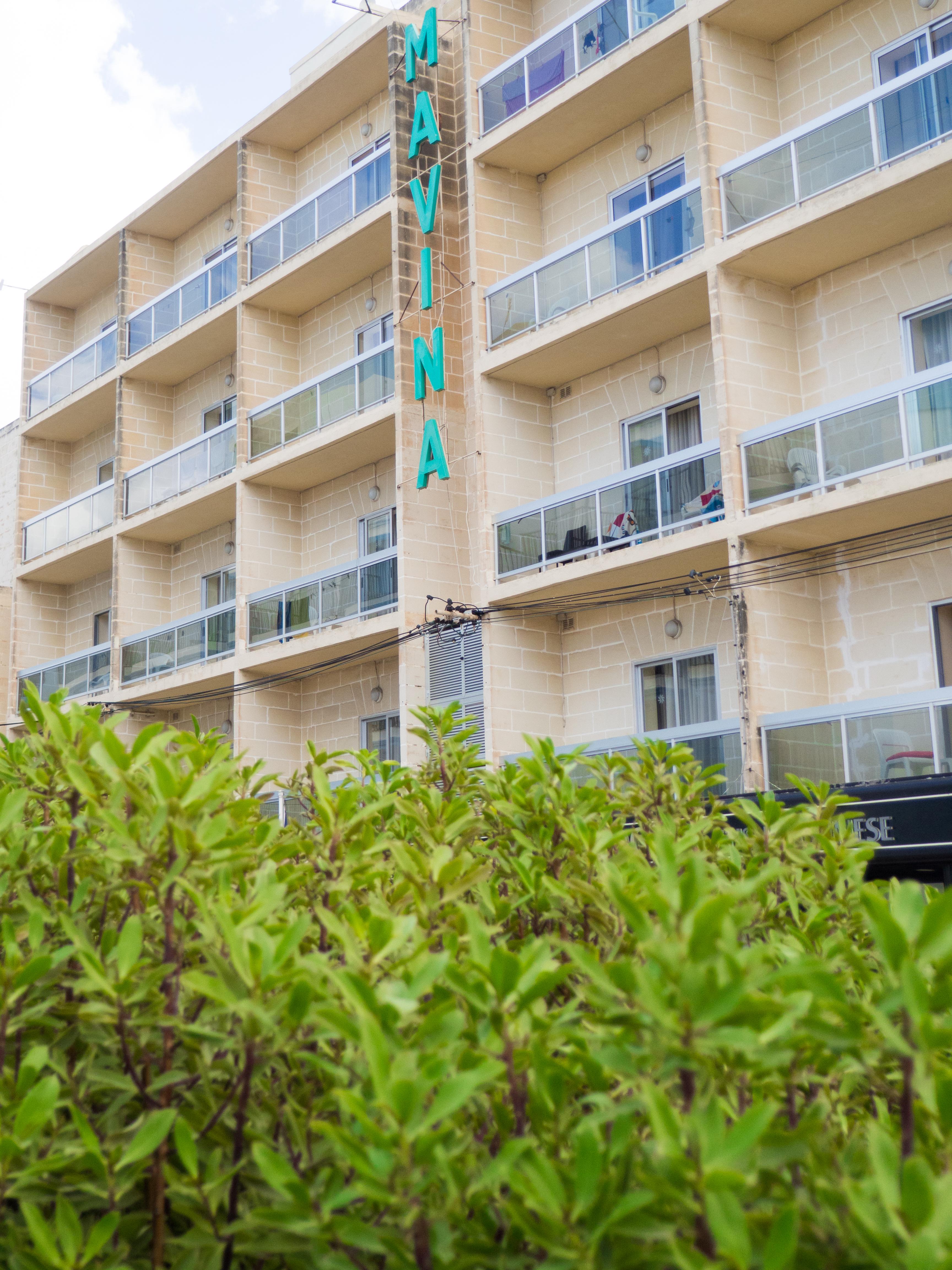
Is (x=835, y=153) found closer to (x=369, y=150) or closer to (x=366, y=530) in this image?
(x=366, y=530)

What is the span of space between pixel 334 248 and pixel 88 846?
67.0ft

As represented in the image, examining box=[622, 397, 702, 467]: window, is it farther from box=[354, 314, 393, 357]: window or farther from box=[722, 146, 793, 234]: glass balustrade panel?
box=[354, 314, 393, 357]: window

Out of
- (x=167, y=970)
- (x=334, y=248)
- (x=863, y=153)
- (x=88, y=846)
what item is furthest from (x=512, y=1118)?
(x=334, y=248)

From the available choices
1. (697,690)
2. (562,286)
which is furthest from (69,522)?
(697,690)

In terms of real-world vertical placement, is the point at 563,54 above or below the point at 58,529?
above

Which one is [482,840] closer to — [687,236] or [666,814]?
[666,814]

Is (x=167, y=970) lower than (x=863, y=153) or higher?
lower

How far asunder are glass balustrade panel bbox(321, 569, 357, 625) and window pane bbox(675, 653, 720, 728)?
5.76 metres

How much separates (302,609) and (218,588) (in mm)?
5350

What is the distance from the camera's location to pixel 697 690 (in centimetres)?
1739

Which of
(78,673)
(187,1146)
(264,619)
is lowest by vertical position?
(187,1146)

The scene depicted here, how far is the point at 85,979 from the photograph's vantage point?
2.31 meters

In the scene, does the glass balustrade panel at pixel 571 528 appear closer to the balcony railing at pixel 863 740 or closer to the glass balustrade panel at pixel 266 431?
the balcony railing at pixel 863 740

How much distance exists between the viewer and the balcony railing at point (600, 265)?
659 inches
